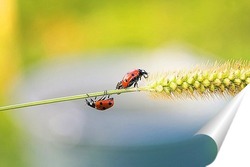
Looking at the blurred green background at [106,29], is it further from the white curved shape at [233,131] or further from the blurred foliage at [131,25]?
the white curved shape at [233,131]

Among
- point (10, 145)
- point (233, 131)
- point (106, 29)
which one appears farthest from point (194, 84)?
point (10, 145)

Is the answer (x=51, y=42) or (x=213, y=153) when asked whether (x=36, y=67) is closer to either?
(x=51, y=42)

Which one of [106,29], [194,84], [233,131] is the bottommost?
[233,131]

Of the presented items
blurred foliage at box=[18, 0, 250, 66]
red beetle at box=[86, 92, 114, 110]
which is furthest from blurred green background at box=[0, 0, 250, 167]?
red beetle at box=[86, 92, 114, 110]

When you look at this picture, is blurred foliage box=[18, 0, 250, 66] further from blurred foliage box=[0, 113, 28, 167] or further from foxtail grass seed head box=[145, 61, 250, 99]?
blurred foliage box=[0, 113, 28, 167]

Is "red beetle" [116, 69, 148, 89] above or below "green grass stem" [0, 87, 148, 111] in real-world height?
above

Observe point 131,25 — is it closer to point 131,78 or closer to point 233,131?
point 131,78

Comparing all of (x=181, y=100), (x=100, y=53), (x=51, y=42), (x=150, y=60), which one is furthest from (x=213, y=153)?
(x=51, y=42)
